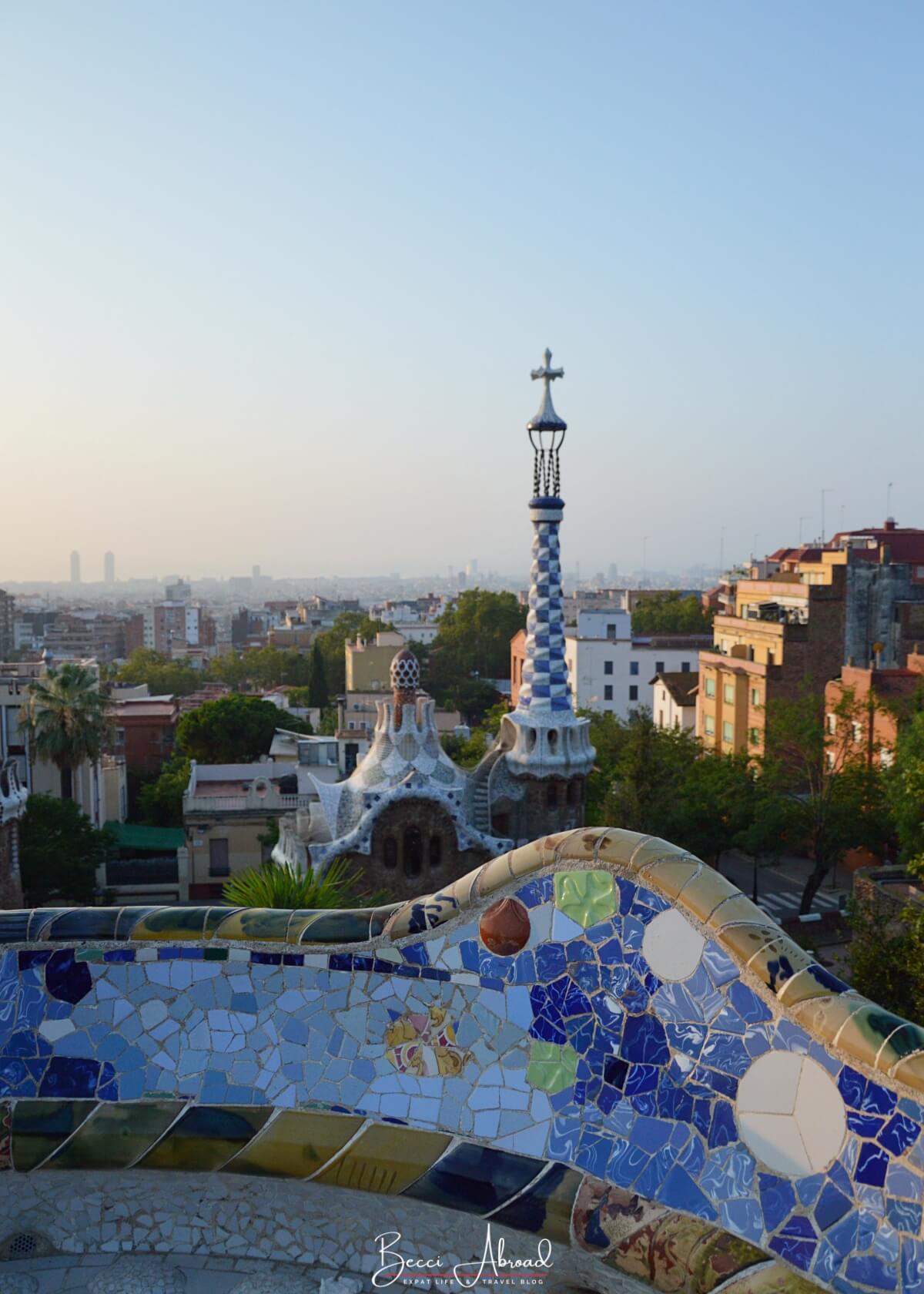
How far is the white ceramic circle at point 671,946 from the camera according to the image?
3973mm

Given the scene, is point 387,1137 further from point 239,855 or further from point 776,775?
point 239,855

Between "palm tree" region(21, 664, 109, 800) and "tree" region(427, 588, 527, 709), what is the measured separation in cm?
3590

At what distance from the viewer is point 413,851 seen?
13344 millimetres

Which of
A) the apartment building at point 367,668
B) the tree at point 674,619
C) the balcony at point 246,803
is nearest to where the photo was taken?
the balcony at point 246,803

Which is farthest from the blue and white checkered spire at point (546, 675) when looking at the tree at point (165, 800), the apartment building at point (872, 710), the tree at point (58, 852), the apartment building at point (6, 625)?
the apartment building at point (6, 625)

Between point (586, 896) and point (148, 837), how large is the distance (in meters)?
22.1

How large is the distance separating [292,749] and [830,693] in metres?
13.3

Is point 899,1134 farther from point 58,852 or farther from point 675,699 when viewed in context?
point 675,699

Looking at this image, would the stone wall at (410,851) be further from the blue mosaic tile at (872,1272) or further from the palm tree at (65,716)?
the blue mosaic tile at (872,1272)

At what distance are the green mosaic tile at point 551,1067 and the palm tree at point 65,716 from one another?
1785cm

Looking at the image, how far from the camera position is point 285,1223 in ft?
13.7

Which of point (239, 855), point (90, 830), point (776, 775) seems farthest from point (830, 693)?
point (90, 830)

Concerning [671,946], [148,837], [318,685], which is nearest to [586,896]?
[671,946]

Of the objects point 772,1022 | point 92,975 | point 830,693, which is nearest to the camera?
point 772,1022
